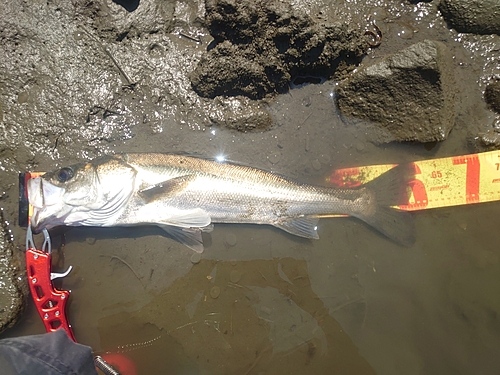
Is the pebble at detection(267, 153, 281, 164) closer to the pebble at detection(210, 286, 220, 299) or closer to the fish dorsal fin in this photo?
the fish dorsal fin

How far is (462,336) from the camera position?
353cm

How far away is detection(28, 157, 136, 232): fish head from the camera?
308 cm

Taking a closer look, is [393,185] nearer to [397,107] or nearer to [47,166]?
[397,107]

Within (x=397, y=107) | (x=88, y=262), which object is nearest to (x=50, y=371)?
(x=88, y=262)

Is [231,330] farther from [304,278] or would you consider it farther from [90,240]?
[90,240]

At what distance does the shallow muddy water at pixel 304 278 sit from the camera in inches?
139

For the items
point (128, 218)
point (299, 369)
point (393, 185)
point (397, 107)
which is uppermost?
point (397, 107)

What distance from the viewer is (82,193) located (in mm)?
3150

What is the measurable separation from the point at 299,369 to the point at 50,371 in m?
2.30

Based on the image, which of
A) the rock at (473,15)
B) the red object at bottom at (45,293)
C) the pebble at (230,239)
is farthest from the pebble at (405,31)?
the red object at bottom at (45,293)

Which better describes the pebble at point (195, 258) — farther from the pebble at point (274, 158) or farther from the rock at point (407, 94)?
the rock at point (407, 94)

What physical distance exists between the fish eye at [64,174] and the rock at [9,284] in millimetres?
869

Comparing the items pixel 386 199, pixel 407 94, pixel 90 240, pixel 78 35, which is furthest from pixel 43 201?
pixel 407 94

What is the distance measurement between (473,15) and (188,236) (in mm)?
3586
